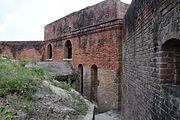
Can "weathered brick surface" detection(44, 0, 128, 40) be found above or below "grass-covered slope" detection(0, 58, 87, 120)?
above

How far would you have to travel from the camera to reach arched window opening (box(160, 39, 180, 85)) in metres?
2.07

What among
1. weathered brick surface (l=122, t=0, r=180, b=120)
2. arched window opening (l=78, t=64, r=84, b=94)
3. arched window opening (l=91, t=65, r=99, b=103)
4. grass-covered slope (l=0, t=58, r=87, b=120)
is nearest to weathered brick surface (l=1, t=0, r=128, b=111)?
arched window opening (l=91, t=65, r=99, b=103)

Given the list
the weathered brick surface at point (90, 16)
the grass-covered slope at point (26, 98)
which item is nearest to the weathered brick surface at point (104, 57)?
the weathered brick surface at point (90, 16)

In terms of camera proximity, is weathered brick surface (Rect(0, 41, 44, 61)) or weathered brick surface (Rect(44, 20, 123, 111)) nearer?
weathered brick surface (Rect(44, 20, 123, 111))

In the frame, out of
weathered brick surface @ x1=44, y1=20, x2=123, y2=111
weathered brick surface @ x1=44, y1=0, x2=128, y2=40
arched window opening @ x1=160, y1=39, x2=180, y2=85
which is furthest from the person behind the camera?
weathered brick surface @ x1=44, y1=0, x2=128, y2=40

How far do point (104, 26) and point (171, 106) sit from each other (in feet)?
19.4

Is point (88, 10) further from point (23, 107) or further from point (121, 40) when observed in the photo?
point (23, 107)

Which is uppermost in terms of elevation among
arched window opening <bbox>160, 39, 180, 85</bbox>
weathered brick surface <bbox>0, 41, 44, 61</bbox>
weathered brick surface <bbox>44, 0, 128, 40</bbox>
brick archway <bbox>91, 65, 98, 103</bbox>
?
weathered brick surface <bbox>44, 0, 128, 40</bbox>

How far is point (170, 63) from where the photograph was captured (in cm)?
213

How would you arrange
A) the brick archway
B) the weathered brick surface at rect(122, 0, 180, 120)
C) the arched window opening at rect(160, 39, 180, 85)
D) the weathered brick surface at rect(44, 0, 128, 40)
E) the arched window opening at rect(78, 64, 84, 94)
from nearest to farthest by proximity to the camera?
the weathered brick surface at rect(122, 0, 180, 120), the arched window opening at rect(160, 39, 180, 85), the brick archway, the weathered brick surface at rect(44, 0, 128, 40), the arched window opening at rect(78, 64, 84, 94)

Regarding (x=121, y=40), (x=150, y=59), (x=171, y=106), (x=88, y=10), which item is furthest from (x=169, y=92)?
(x=88, y=10)

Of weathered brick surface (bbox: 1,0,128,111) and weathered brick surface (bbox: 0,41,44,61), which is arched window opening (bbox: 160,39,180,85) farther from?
weathered brick surface (bbox: 0,41,44,61)

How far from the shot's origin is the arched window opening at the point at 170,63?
207cm

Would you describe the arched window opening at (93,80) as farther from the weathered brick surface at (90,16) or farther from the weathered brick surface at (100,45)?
the weathered brick surface at (90,16)
